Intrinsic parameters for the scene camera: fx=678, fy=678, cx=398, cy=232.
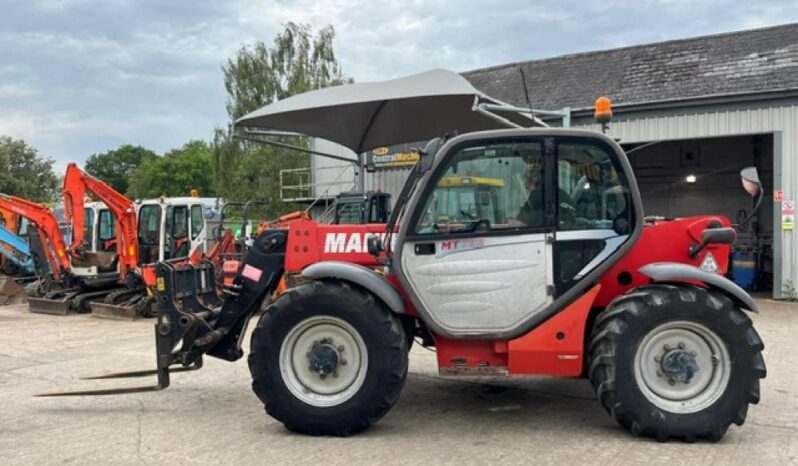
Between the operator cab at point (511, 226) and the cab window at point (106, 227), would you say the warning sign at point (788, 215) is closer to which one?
the operator cab at point (511, 226)

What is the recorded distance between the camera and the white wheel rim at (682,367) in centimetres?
469

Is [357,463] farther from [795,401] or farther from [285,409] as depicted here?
[795,401]

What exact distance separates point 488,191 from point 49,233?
11.8 m

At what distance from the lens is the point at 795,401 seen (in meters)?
5.81

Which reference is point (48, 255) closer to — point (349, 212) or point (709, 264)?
point (349, 212)

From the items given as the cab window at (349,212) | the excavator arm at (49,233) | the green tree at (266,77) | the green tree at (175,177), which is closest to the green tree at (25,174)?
the green tree at (266,77)

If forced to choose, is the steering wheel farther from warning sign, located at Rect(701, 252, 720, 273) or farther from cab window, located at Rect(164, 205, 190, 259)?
cab window, located at Rect(164, 205, 190, 259)

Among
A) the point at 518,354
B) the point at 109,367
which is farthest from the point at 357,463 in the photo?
the point at 109,367

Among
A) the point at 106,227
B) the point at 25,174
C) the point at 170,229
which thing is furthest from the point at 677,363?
the point at 25,174

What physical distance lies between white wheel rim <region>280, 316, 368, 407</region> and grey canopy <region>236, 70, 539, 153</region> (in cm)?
434

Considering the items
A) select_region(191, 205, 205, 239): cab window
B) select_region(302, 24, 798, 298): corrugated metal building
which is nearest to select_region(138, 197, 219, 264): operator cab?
select_region(191, 205, 205, 239): cab window

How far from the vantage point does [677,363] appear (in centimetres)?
470

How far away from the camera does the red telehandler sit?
4660 mm

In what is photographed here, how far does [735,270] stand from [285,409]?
540 inches
